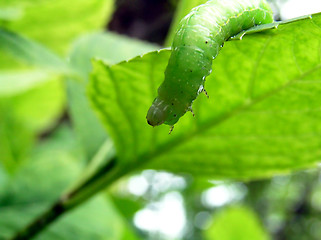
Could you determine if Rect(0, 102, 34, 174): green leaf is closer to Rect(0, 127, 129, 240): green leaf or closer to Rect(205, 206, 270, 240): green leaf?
Rect(0, 127, 129, 240): green leaf

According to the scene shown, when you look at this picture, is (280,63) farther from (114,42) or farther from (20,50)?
(114,42)

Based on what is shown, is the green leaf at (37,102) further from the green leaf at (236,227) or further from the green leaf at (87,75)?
the green leaf at (236,227)

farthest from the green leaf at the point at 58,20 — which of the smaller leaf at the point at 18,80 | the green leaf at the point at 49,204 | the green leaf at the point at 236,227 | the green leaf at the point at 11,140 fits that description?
the green leaf at the point at 236,227

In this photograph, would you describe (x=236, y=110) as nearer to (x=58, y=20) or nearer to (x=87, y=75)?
(x=87, y=75)

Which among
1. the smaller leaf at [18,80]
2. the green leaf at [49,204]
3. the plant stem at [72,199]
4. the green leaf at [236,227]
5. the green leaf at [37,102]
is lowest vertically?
the green leaf at [236,227]

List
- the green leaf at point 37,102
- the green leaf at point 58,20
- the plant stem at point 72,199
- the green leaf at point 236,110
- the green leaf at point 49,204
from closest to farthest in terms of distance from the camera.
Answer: the green leaf at point 236,110 → the plant stem at point 72,199 → the green leaf at point 49,204 → the green leaf at point 58,20 → the green leaf at point 37,102

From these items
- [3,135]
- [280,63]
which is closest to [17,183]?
[3,135]
